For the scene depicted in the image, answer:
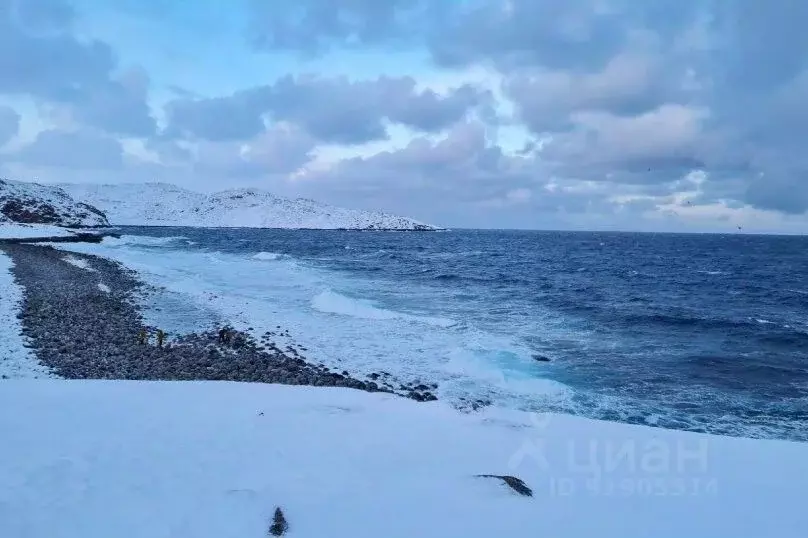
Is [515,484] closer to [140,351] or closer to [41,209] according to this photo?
[140,351]

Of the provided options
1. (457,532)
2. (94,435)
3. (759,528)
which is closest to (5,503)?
(94,435)

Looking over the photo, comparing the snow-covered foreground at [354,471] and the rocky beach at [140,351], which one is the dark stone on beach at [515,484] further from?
the rocky beach at [140,351]

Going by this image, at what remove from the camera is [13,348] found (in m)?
12.3

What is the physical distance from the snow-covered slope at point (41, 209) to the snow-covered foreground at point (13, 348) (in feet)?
191

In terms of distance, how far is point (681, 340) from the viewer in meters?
20.1

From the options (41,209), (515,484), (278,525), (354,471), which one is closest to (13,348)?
(354,471)

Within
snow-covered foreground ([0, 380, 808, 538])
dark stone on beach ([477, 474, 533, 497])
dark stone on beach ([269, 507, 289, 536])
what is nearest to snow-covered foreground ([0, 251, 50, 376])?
snow-covered foreground ([0, 380, 808, 538])

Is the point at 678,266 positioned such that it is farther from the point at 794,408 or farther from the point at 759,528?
the point at 759,528

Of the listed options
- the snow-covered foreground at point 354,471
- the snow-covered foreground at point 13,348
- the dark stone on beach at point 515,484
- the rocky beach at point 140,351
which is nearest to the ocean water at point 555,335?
→ the rocky beach at point 140,351

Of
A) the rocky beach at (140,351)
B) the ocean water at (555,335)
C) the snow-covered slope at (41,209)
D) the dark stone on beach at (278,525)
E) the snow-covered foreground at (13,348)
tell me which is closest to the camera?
the dark stone on beach at (278,525)

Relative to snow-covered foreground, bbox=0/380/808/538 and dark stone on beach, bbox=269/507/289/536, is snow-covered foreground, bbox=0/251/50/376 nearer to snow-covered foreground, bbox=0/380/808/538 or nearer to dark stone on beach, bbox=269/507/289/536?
snow-covered foreground, bbox=0/380/808/538

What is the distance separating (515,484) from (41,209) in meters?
93.8

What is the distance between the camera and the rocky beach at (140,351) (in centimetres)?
1195

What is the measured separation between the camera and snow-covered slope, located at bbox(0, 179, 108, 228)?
7088cm
